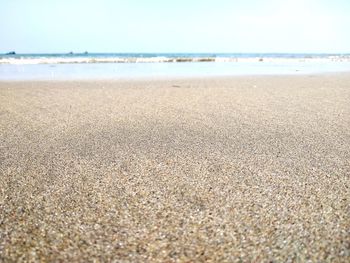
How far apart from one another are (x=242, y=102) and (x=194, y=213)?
3.03 m

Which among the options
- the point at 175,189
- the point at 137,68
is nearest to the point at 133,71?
the point at 137,68

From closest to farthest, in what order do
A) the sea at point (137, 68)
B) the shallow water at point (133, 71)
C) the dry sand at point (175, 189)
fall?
the dry sand at point (175, 189) → the shallow water at point (133, 71) → the sea at point (137, 68)

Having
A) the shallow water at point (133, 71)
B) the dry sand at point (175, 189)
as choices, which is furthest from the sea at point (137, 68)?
the dry sand at point (175, 189)

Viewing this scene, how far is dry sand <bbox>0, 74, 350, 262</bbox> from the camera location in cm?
103

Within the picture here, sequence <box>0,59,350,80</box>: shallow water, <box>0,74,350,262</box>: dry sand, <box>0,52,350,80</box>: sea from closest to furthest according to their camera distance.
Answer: <box>0,74,350,262</box>: dry sand < <box>0,59,350,80</box>: shallow water < <box>0,52,350,80</box>: sea

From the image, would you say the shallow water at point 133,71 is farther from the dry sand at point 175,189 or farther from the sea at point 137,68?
the dry sand at point 175,189

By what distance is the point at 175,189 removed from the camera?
1475mm

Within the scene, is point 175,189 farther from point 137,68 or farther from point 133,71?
point 137,68

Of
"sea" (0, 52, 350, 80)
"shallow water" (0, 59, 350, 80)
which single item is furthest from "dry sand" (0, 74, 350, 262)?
"shallow water" (0, 59, 350, 80)

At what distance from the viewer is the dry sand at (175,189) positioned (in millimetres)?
1034

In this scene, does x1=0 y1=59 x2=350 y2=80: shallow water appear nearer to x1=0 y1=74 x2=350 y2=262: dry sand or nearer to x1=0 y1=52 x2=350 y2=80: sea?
x1=0 y1=52 x2=350 y2=80: sea

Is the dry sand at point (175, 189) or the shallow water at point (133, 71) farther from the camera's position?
the shallow water at point (133, 71)

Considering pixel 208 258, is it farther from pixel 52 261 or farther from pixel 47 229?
pixel 47 229

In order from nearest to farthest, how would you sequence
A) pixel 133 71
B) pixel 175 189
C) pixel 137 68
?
pixel 175 189
pixel 133 71
pixel 137 68
